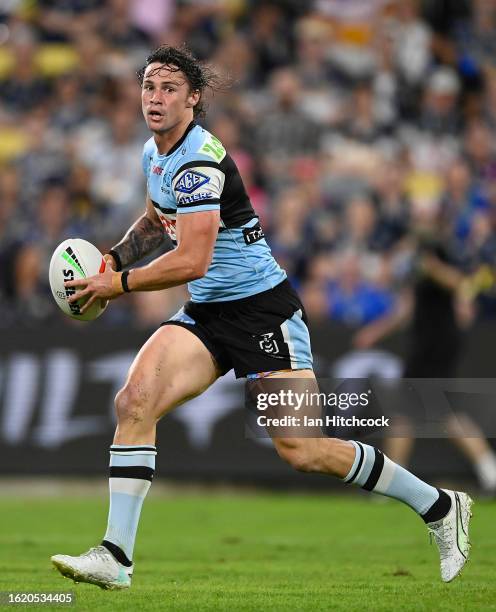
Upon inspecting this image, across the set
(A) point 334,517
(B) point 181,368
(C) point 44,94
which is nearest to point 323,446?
(B) point 181,368

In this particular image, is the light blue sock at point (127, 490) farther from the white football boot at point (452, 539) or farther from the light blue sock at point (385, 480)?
the white football boot at point (452, 539)

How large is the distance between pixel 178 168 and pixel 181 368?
3.26ft

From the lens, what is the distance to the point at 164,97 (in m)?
6.45

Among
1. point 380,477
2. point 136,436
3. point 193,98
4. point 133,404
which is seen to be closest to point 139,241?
point 193,98

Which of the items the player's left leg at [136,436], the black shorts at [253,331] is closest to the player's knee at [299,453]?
the black shorts at [253,331]

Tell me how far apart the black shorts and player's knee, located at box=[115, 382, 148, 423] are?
1.61ft

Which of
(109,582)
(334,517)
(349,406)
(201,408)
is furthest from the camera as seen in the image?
(201,408)

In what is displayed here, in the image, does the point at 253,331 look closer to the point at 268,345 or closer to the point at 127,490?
the point at 268,345

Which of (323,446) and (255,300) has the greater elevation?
(255,300)

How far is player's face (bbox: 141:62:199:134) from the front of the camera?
21.1 ft

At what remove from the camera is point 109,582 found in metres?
6.11

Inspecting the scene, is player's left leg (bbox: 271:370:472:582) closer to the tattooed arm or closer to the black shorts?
the black shorts

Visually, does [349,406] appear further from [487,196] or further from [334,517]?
[487,196]

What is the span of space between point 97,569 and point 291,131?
11.1 metres
